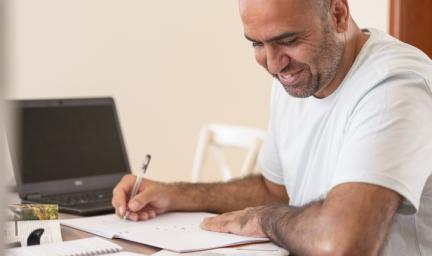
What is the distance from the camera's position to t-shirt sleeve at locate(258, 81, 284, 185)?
1565 mm

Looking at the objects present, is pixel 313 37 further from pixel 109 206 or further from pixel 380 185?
pixel 109 206

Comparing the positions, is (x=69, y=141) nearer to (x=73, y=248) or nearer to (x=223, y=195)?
(x=223, y=195)

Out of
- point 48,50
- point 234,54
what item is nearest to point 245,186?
point 48,50

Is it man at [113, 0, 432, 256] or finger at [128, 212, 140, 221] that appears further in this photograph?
finger at [128, 212, 140, 221]

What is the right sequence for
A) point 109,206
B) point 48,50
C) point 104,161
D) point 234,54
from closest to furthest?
point 109,206
point 104,161
point 48,50
point 234,54

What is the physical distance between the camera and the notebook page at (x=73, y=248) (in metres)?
1.03

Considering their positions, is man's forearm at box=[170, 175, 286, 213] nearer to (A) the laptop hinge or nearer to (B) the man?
(B) the man

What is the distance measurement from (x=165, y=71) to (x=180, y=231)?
160cm

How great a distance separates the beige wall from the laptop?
0.62 meters

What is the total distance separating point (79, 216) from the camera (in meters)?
1.42

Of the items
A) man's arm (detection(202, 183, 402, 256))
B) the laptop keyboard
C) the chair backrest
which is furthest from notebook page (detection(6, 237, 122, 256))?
the chair backrest

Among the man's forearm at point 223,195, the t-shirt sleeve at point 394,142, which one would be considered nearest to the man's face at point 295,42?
the t-shirt sleeve at point 394,142

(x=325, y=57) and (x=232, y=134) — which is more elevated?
(x=325, y=57)

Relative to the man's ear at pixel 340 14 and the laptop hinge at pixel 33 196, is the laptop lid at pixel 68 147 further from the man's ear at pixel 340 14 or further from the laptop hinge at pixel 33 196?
the man's ear at pixel 340 14
